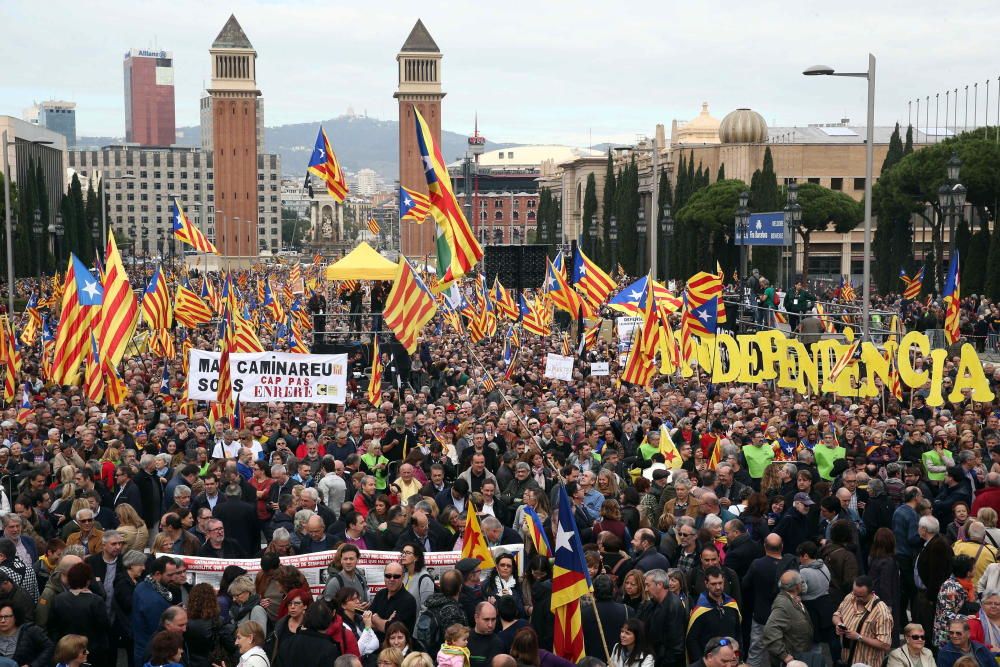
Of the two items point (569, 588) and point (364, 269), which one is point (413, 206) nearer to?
point (364, 269)

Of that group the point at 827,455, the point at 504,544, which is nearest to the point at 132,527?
the point at 504,544

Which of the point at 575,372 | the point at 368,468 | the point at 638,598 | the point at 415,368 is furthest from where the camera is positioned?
the point at 415,368

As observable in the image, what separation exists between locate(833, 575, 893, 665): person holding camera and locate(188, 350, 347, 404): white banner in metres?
10.1

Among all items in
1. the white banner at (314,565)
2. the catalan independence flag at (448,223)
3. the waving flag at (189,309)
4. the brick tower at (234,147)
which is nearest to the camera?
the white banner at (314,565)

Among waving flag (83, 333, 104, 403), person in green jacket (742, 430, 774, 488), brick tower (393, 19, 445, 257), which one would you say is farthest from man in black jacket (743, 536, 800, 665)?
brick tower (393, 19, 445, 257)

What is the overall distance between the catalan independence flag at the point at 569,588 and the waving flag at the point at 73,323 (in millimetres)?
13092

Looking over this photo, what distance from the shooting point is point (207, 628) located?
8.30m

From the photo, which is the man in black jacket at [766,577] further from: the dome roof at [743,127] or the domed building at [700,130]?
the domed building at [700,130]

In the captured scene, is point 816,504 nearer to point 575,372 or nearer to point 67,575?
point 67,575

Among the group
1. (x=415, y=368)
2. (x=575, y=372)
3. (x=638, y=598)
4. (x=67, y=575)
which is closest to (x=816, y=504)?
(x=638, y=598)

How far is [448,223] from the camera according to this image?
16.6m

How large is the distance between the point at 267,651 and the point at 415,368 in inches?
847

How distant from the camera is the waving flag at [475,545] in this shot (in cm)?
985

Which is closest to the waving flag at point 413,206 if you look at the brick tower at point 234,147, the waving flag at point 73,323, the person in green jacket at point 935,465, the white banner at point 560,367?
the white banner at point 560,367
